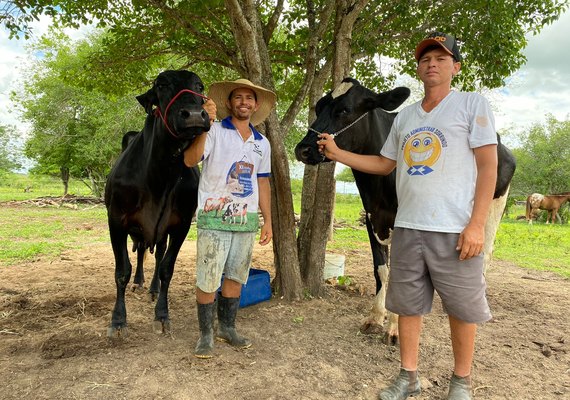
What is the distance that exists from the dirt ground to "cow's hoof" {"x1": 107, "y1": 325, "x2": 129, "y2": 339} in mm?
70

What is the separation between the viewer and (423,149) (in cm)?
263

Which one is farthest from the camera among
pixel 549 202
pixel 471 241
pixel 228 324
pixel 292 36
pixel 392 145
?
pixel 549 202

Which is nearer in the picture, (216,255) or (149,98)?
(216,255)

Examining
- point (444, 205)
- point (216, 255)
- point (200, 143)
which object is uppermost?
point (200, 143)

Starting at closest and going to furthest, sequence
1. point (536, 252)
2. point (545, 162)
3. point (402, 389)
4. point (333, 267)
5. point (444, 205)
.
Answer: point (444, 205)
point (402, 389)
point (333, 267)
point (536, 252)
point (545, 162)

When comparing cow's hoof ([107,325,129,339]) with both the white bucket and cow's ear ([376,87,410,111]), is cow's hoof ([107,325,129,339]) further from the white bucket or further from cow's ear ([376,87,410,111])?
cow's ear ([376,87,410,111])

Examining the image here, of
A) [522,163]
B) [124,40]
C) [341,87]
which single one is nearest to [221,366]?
[341,87]

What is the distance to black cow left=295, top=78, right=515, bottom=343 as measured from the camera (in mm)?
3629

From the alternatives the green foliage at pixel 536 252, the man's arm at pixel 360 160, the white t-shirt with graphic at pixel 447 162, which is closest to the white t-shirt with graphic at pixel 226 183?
the man's arm at pixel 360 160

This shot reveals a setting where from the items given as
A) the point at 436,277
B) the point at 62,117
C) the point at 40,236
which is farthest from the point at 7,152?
the point at 436,277

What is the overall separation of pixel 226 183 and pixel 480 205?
71.6 inches

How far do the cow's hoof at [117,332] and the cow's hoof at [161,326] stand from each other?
10.3 inches

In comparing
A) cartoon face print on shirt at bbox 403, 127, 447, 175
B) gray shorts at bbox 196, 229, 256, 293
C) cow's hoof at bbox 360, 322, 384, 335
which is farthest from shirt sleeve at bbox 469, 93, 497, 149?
cow's hoof at bbox 360, 322, 384, 335

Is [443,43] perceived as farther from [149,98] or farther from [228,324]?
[228,324]
